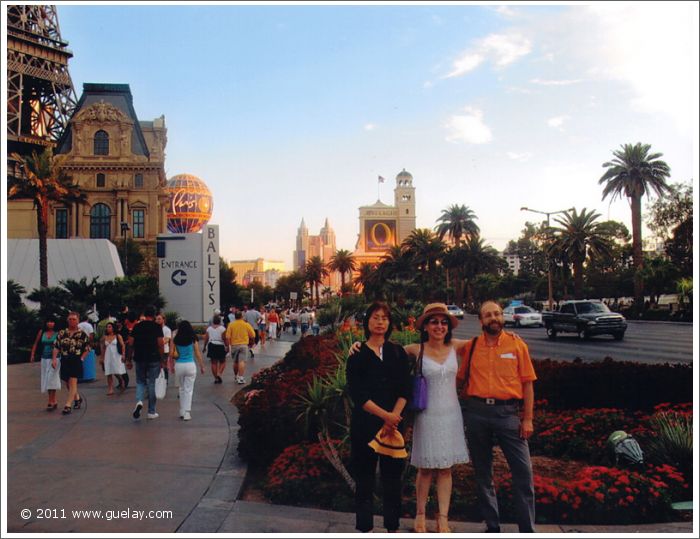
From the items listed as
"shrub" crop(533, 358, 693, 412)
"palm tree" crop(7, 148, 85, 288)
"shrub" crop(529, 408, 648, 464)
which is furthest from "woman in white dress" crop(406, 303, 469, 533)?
"palm tree" crop(7, 148, 85, 288)

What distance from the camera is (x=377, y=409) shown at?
14.2 ft

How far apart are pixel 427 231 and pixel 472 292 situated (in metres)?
12.5

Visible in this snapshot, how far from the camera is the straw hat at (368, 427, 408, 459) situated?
439cm

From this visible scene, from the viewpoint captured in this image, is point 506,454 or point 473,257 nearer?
point 506,454

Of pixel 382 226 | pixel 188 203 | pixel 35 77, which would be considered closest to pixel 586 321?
pixel 188 203

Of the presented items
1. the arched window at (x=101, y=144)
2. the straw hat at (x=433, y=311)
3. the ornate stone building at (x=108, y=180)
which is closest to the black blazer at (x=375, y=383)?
the straw hat at (x=433, y=311)

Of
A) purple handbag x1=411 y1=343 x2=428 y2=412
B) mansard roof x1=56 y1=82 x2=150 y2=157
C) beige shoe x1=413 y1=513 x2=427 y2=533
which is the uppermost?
mansard roof x1=56 y1=82 x2=150 y2=157

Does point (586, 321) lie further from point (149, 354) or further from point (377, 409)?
point (377, 409)

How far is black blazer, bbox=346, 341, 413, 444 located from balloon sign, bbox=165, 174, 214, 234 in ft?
203

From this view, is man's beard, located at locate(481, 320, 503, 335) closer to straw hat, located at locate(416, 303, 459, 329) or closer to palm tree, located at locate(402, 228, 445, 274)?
straw hat, located at locate(416, 303, 459, 329)

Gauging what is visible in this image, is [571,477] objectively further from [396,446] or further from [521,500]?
[396,446]

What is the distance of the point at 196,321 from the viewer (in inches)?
1284

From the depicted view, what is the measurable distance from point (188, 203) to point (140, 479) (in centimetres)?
6078

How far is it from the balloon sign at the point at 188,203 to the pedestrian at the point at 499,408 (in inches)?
2441
